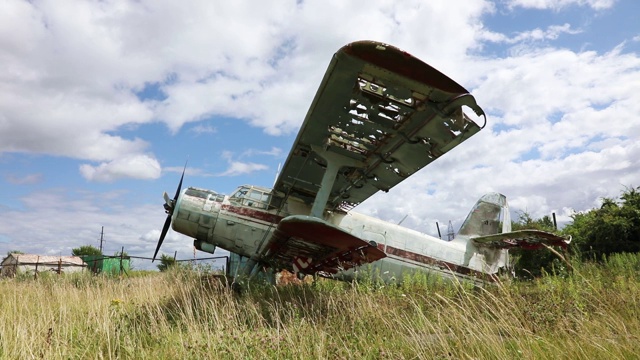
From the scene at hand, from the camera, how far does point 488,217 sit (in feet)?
41.9

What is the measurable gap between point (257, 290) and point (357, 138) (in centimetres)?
377

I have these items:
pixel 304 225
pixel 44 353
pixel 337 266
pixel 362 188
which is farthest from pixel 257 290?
pixel 44 353

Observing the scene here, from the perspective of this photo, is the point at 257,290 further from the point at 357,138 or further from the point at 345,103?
the point at 345,103

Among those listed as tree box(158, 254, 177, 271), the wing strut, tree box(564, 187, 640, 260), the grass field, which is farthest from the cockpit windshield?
tree box(564, 187, 640, 260)

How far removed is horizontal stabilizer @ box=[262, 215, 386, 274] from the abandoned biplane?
0.9 inches

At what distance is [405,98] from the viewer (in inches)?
224

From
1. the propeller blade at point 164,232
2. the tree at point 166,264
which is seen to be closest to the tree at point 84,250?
the tree at point 166,264

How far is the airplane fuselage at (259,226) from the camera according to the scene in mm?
9125

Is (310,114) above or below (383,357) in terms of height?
above

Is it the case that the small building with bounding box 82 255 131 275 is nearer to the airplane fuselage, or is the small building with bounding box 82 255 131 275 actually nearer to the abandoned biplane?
the airplane fuselage

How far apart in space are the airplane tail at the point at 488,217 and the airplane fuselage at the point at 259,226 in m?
2.61

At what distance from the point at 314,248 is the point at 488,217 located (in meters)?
7.98

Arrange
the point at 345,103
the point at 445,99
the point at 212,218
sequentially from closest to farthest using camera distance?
the point at 445,99
the point at 345,103
the point at 212,218

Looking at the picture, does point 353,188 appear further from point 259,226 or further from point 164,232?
point 164,232
